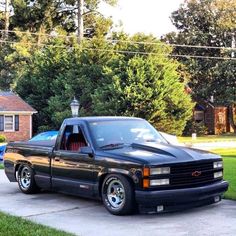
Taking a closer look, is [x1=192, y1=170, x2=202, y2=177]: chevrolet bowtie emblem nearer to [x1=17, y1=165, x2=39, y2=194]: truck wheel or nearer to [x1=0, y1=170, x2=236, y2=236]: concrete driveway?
[x1=0, y1=170, x2=236, y2=236]: concrete driveway

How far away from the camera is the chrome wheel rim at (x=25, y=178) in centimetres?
1011

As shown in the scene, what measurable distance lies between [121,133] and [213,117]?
153 ft

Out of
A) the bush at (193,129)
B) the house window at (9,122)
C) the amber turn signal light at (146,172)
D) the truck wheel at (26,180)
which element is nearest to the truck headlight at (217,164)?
the amber turn signal light at (146,172)

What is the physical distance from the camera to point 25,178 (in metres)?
10.2

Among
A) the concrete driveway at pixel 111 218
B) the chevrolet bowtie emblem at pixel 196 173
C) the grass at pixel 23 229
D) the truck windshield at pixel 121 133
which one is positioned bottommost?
the concrete driveway at pixel 111 218

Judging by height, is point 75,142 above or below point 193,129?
above

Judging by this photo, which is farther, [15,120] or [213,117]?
[213,117]

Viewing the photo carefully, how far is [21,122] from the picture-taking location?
125ft

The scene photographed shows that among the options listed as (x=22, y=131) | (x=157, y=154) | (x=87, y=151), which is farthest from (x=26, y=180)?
(x=22, y=131)

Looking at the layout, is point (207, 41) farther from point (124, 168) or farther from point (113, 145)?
point (124, 168)

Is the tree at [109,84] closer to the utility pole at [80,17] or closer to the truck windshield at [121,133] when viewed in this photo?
the utility pole at [80,17]

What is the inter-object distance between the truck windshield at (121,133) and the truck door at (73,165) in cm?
25

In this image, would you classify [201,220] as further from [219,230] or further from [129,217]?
[129,217]

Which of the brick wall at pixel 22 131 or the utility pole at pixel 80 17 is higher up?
the utility pole at pixel 80 17
